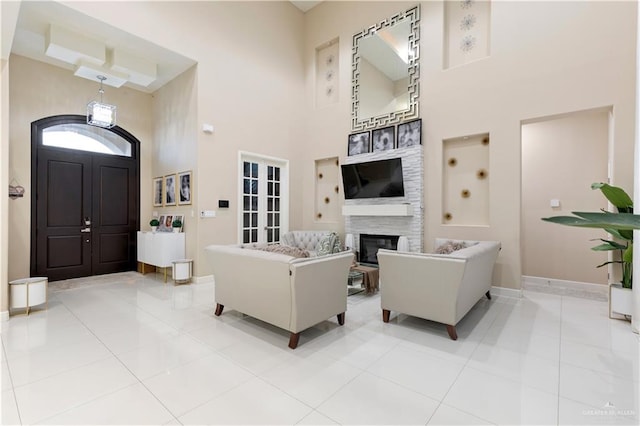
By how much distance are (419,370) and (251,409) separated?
4.32 feet

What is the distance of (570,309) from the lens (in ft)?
13.0

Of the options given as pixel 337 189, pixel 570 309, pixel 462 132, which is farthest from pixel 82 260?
pixel 570 309

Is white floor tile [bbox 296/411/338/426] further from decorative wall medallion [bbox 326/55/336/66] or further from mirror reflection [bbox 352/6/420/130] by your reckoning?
decorative wall medallion [bbox 326/55/336/66]

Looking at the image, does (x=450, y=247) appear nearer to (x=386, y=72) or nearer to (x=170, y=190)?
(x=386, y=72)

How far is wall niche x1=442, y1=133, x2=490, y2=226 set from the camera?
503cm

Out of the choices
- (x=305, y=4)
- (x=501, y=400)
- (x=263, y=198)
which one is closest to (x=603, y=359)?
(x=501, y=400)

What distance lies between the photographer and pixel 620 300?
347 cm

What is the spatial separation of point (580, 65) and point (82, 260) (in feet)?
28.7

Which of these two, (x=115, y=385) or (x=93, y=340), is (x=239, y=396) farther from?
(x=93, y=340)

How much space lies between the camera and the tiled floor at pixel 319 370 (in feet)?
6.34

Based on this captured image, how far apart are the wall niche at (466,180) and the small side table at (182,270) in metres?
4.51

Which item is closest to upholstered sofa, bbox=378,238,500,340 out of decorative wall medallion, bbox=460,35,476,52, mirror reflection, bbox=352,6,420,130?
mirror reflection, bbox=352,6,420,130

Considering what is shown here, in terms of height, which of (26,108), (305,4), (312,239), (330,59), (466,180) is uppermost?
(305,4)

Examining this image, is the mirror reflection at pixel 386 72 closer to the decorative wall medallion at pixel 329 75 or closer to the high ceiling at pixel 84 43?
the decorative wall medallion at pixel 329 75
